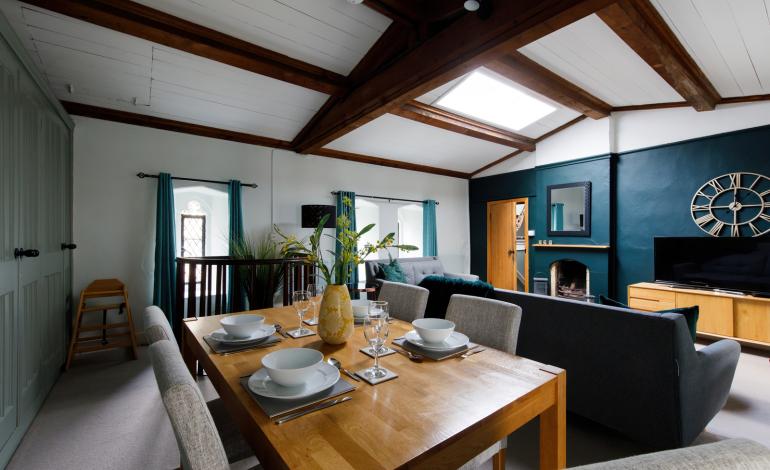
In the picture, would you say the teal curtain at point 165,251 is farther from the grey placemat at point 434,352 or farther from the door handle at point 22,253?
the grey placemat at point 434,352

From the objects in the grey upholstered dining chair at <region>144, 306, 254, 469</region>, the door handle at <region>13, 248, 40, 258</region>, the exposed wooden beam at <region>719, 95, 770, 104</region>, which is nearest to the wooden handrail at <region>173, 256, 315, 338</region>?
the door handle at <region>13, 248, 40, 258</region>

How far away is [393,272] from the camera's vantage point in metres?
4.69

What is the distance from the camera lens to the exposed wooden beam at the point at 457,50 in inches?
79.7

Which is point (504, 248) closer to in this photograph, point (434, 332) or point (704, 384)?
point (704, 384)

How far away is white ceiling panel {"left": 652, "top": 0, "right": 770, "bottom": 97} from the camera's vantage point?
245 centimetres

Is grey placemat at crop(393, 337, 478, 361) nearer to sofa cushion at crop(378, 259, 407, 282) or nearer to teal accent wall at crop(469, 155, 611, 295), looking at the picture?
sofa cushion at crop(378, 259, 407, 282)

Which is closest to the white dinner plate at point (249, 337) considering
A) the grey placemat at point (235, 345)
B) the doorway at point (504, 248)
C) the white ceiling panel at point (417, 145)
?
the grey placemat at point (235, 345)

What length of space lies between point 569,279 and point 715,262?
189cm

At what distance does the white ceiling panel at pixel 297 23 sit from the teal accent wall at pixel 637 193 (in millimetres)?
3819

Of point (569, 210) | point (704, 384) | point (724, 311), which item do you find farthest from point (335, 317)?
point (569, 210)

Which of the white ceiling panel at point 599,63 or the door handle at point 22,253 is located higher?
the white ceiling panel at point 599,63

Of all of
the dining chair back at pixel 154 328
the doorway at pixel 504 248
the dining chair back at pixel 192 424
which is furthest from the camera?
the doorway at pixel 504 248

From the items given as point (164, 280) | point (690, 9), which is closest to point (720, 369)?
point (690, 9)

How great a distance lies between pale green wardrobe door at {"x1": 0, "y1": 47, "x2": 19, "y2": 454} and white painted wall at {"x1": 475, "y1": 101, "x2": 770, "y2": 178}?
5.97 meters
